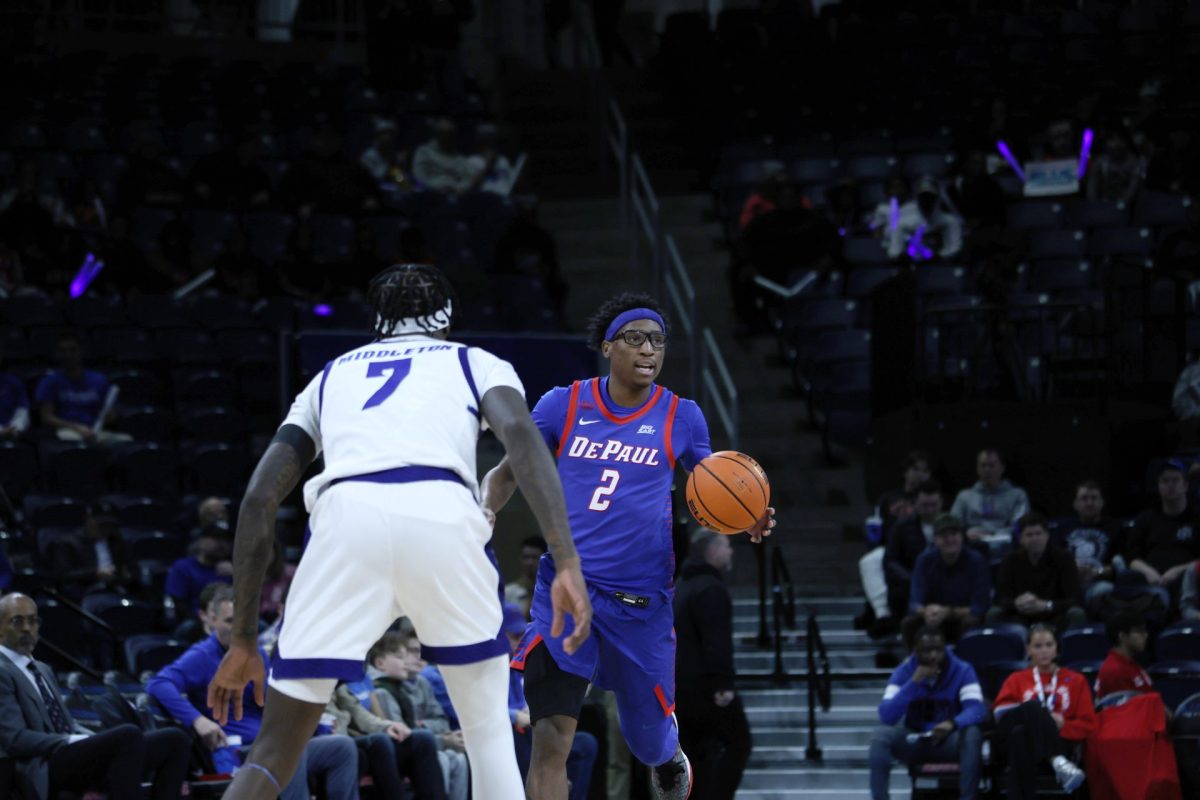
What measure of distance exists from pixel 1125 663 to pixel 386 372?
7.56 meters

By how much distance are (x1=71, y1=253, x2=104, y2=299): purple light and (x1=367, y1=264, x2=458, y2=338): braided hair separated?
11943 mm

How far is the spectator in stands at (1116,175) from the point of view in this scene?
61.9 feet

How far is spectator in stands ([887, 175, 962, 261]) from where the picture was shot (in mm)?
18047

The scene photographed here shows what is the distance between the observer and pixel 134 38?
73.8ft

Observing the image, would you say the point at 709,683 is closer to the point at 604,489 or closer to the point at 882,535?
the point at 604,489

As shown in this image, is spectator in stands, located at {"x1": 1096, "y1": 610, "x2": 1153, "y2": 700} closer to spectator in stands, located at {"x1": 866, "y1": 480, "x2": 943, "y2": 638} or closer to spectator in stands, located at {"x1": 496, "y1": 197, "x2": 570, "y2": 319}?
spectator in stands, located at {"x1": 866, "y1": 480, "x2": 943, "y2": 638}

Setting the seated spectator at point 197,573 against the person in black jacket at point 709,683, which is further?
the seated spectator at point 197,573

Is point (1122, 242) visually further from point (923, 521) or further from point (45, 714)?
point (45, 714)

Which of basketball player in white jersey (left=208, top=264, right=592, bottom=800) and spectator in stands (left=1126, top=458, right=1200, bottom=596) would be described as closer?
basketball player in white jersey (left=208, top=264, right=592, bottom=800)

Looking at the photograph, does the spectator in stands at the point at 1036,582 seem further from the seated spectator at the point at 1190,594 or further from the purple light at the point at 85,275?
the purple light at the point at 85,275

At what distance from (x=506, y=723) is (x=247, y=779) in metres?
0.73

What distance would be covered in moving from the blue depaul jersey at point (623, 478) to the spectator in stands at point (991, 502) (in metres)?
7.64

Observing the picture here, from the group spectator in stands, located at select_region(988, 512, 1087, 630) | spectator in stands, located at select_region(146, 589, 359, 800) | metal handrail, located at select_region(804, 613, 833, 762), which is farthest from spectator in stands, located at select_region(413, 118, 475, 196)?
spectator in stands, located at select_region(146, 589, 359, 800)

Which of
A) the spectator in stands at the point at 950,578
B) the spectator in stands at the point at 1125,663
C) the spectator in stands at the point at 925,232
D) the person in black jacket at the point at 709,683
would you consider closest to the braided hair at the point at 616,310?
the person in black jacket at the point at 709,683
